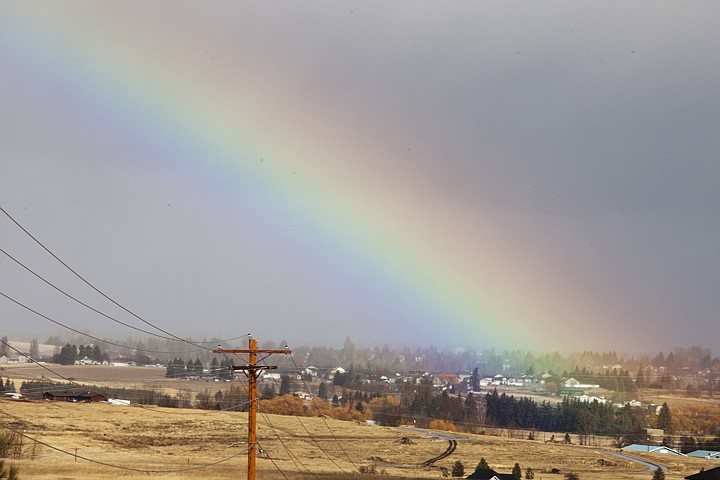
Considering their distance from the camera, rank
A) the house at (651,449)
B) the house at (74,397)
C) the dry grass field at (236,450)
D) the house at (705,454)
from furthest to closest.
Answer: the house at (651,449) → the house at (705,454) → the house at (74,397) → the dry grass field at (236,450)

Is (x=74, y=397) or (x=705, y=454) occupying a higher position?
(x=74, y=397)

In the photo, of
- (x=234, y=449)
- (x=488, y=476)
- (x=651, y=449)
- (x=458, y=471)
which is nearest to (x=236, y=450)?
(x=234, y=449)

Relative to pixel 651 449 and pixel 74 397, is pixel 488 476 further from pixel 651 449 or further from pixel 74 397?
pixel 651 449

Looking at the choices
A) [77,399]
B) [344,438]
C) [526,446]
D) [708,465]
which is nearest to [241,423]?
[344,438]

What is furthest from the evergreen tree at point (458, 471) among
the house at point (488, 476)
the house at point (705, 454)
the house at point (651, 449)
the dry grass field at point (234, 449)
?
the house at point (705, 454)

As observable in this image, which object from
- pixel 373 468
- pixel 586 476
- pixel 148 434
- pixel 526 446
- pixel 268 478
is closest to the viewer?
pixel 268 478

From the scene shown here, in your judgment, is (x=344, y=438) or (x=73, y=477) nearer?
(x=73, y=477)

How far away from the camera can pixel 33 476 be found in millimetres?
60250

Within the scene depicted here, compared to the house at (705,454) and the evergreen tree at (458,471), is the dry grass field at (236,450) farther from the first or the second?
the house at (705,454)

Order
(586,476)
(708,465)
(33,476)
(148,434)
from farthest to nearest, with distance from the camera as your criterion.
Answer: (708,465), (148,434), (586,476), (33,476)

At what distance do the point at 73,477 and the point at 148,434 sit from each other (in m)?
45.4

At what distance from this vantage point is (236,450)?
98500 millimetres

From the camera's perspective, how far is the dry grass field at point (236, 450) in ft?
250

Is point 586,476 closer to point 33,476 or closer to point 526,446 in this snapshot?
point 526,446
